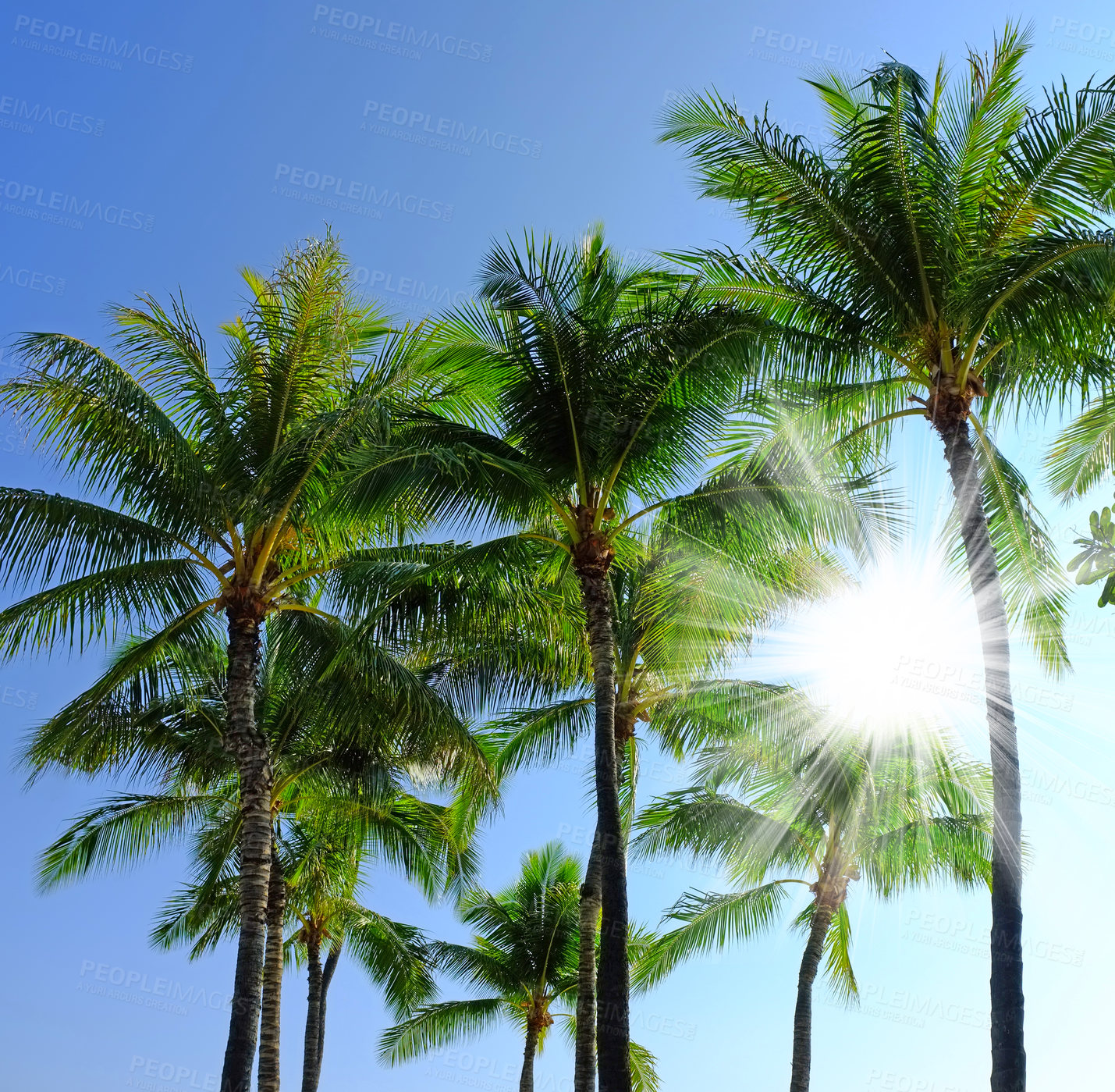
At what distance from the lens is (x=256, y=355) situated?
1328 centimetres

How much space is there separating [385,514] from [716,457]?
3.85 metres

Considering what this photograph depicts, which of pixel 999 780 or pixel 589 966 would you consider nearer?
pixel 999 780

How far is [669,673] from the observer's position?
15.3 meters

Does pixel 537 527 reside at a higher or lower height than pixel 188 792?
higher

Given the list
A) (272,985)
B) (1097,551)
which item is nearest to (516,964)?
(272,985)

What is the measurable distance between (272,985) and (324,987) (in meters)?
6.45

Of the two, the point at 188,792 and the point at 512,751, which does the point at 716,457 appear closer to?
the point at 512,751

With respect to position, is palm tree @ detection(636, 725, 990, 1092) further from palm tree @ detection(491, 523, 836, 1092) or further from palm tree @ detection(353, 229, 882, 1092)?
palm tree @ detection(353, 229, 882, 1092)

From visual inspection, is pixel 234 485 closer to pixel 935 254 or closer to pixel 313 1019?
pixel 935 254

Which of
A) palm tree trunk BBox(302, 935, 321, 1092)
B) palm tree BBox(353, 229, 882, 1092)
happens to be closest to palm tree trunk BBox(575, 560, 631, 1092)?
palm tree BBox(353, 229, 882, 1092)

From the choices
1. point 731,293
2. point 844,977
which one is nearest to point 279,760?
point 731,293

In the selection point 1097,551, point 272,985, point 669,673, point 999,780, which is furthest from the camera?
point 272,985

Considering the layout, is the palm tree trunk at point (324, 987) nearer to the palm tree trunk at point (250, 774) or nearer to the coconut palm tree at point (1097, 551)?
the palm tree trunk at point (250, 774)

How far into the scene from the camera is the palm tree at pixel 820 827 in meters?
16.1
